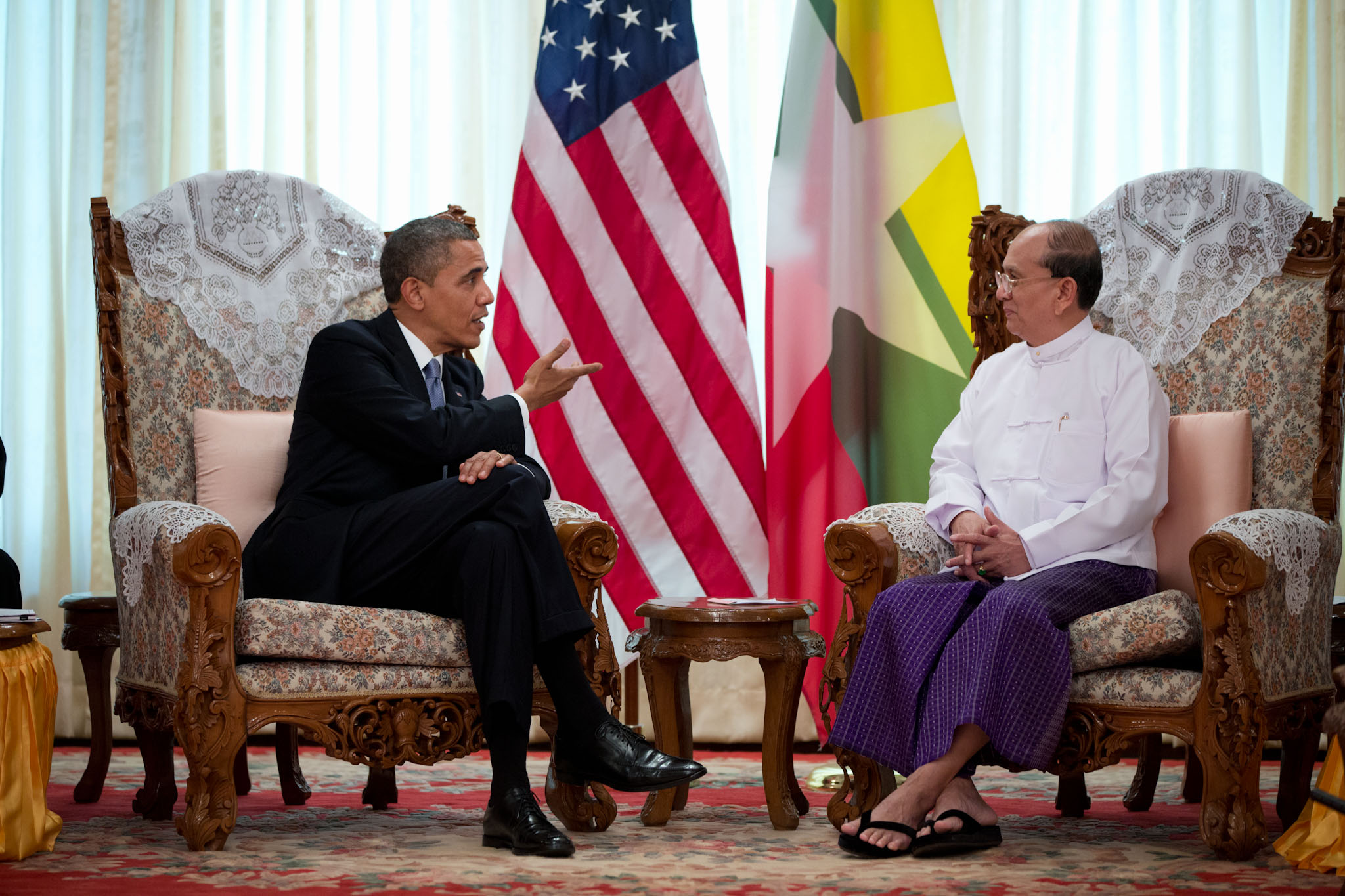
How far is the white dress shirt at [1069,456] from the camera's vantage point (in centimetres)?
281

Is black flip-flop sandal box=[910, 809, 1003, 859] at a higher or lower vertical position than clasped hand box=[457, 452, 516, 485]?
lower

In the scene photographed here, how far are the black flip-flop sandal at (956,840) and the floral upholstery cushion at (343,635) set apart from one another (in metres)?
0.97

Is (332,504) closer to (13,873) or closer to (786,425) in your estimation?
(13,873)

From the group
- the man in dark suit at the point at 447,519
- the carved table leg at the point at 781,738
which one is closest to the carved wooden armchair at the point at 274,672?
the man in dark suit at the point at 447,519

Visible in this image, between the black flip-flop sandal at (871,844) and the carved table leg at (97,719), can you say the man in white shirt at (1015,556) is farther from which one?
the carved table leg at (97,719)

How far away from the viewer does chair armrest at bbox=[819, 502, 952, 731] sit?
2.80m

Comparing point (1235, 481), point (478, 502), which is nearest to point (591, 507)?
point (478, 502)

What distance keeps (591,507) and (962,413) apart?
1.20 m

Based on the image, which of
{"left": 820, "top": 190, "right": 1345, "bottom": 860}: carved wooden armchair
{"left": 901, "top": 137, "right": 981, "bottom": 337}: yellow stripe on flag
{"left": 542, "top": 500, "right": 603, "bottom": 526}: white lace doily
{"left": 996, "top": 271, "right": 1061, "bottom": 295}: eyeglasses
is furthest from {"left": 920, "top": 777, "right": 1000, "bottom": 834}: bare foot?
{"left": 901, "top": 137, "right": 981, "bottom": 337}: yellow stripe on flag

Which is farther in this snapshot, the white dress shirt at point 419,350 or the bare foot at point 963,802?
Result: the white dress shirt at point 419,350

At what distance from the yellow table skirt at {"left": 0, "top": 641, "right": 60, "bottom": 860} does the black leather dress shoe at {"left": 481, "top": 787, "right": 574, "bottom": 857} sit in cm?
85

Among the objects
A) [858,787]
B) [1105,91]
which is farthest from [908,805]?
[1105,91]

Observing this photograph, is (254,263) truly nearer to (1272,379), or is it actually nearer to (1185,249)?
(1185,249)

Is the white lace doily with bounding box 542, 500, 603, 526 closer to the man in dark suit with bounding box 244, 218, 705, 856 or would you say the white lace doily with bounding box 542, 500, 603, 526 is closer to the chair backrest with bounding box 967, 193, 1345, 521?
the man in dark suit with bounding box 244, 218, 705, 856
